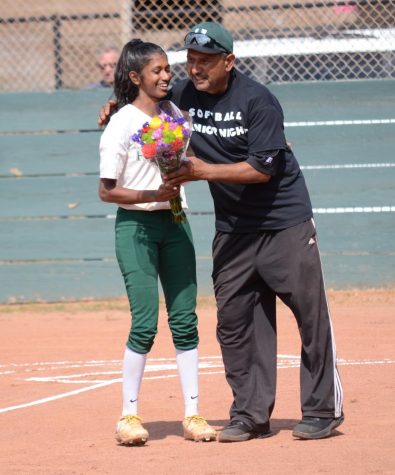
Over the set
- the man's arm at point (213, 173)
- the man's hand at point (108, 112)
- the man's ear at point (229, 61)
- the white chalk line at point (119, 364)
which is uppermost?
the man's ear at point (229, 61)

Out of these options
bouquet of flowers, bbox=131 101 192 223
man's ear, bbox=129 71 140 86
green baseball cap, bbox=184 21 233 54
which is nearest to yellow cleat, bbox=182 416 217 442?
bouquet of flowers, bbox=131 101 192 223

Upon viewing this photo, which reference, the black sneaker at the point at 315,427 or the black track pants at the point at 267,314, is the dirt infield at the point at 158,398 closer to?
the black sneaker at the point at 315,427

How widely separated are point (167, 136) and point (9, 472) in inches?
70.3

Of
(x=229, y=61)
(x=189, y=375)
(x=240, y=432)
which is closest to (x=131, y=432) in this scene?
(x=189, y=375)

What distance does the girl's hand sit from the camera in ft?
18.1

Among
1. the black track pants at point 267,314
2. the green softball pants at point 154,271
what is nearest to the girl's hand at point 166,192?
the green softball pants at point 154,271

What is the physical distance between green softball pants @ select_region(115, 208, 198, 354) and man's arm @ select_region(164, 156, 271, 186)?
1.16 ft

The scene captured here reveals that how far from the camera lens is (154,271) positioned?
5.79m

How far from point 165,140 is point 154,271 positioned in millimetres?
766

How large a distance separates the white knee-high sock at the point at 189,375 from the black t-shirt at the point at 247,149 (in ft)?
2.28

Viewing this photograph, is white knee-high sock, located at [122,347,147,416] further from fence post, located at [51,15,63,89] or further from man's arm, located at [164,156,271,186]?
fence post, located at [51,15,63,89]

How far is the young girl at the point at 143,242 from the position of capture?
5707 millimetres

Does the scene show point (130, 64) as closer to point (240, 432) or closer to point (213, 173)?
point (213, 173)

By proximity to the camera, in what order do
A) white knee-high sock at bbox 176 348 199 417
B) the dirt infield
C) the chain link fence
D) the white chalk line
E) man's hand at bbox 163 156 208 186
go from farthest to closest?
the chain link fence, the white chalk line, white knee-high sock at bbox 176 348 199 417, man's hand at bbox 163 156 208 186, the dirt infield
